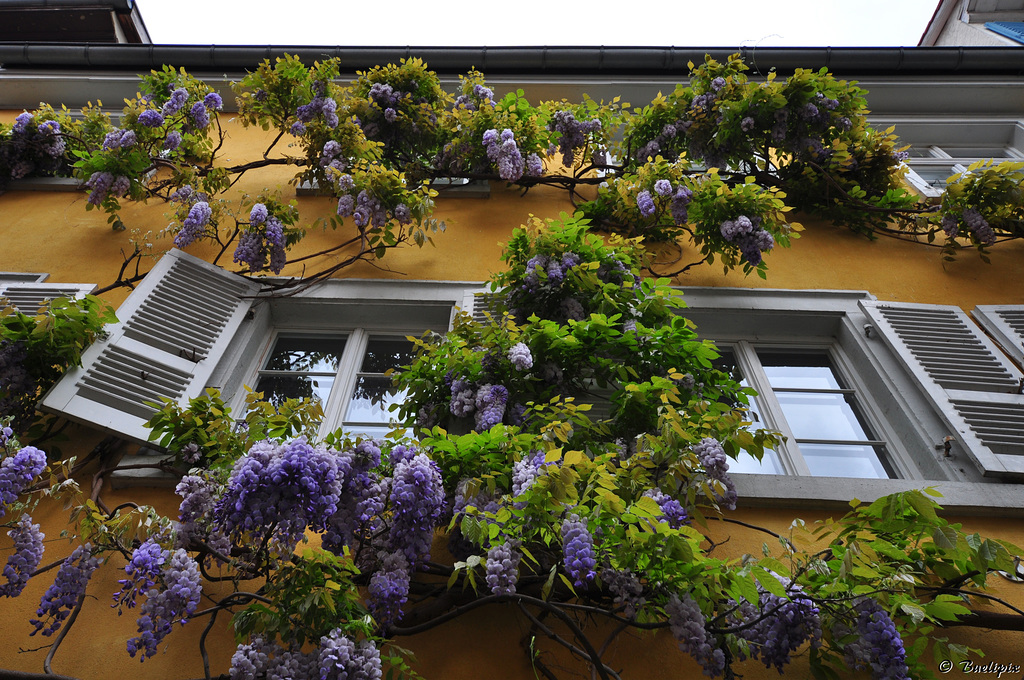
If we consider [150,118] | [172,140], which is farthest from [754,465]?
[150,118]

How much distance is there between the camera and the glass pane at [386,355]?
158 inches

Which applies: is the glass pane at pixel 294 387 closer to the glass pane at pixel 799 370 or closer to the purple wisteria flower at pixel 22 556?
the purple wisteria flower at pixel 22 556

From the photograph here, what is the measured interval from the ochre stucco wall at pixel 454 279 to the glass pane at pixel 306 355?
0.49 meters

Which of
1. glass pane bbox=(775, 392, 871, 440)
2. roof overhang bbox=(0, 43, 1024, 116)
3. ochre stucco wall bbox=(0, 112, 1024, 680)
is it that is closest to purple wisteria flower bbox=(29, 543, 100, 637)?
ochre stucco wall bbox=(0, 112, 1024, 680)

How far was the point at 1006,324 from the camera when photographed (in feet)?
13.1

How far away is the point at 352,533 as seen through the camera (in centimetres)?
247

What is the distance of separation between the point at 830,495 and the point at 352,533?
81.0 inches

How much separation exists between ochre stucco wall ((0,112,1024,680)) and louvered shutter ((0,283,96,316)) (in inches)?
6.9

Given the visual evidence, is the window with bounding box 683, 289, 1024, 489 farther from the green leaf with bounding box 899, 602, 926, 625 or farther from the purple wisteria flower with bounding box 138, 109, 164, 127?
the purple wisteria flower with bounding box 138, 109, 164, 127

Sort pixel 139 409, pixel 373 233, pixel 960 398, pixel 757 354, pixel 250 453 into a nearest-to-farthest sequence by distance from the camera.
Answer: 1. pixel 250 453
2. pixel 139 409
3. pixel 960 398
4. pixel 757 354
5. pixel 373 233

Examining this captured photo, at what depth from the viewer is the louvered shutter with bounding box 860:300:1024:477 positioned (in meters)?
3.24

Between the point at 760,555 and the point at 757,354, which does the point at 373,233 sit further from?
the point at 760,555

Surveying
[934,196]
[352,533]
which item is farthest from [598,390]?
[934,196]

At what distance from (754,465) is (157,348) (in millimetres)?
3069
